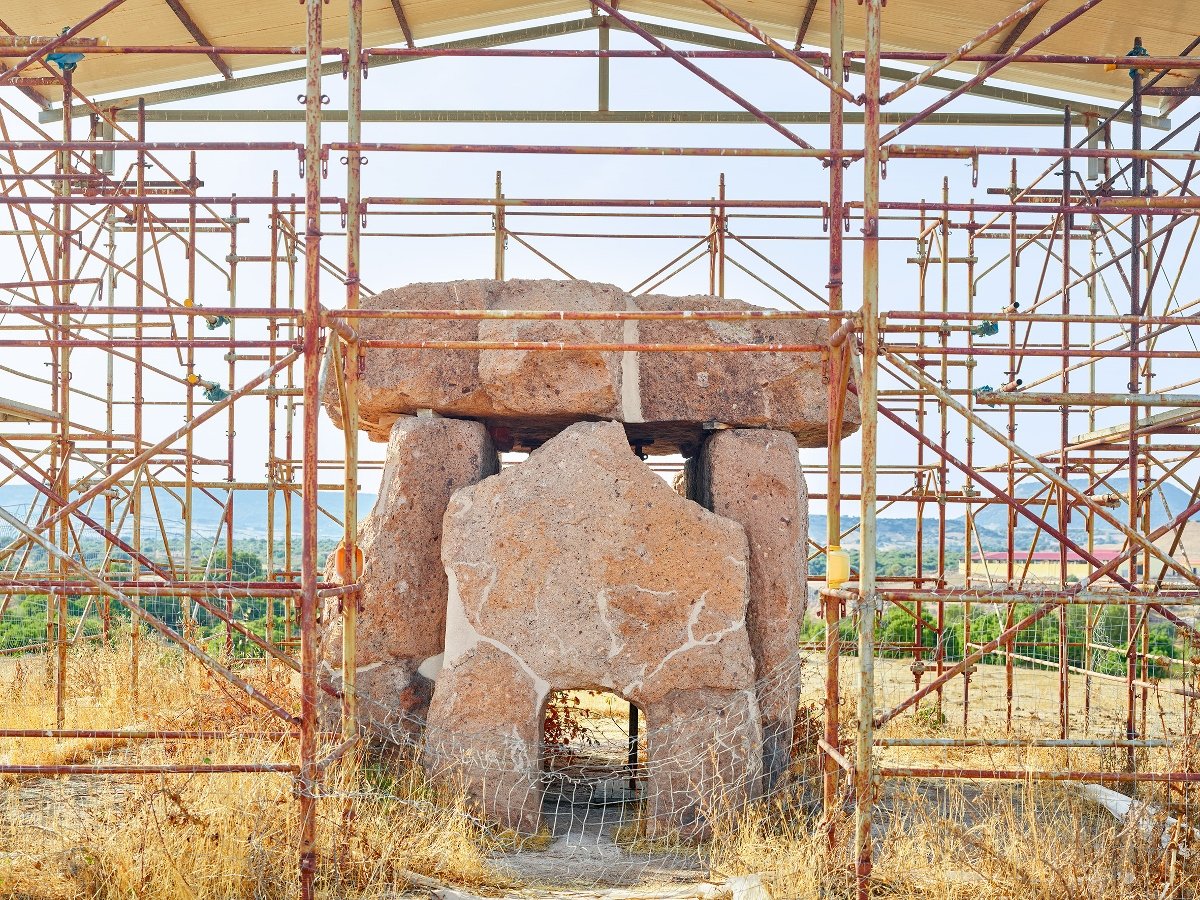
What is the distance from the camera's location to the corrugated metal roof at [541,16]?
A: 7809mm

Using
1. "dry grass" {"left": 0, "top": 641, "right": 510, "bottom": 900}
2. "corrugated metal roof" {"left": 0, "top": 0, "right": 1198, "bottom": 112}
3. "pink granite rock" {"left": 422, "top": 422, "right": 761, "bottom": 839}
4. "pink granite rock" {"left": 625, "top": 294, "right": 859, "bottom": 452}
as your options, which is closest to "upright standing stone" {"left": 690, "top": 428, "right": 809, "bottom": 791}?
"pink granite rock" {"left": 625, "top": 294, "right": 859, "bottom": 452}

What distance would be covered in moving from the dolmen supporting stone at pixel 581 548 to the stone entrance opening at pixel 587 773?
0.92ft

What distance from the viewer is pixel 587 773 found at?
7.31 metres

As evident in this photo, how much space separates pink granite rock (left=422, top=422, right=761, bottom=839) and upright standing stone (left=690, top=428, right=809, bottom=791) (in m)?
0.32

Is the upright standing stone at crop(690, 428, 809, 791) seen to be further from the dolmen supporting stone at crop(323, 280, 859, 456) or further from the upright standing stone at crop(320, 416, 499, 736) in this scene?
the upright standing stone at crop(320, 416, 499, 736)

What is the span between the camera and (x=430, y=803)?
5.63m

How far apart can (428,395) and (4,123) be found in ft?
12.6

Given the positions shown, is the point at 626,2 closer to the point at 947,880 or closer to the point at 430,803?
the point at 430,803

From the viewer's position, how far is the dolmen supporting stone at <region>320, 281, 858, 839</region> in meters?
6.05

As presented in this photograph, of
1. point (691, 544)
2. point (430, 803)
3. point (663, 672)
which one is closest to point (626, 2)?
point (691, 544)

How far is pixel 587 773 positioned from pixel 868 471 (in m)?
3.60

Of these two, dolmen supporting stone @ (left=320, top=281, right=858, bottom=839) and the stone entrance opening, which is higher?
dolmen supporting stone @ (left=320, top=281, right=858, bottom=839)

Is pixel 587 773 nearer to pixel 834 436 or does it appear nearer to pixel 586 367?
pixel 586 367

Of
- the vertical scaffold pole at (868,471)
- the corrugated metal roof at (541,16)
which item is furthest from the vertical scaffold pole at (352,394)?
the corrugated metal roof at (541,16)
